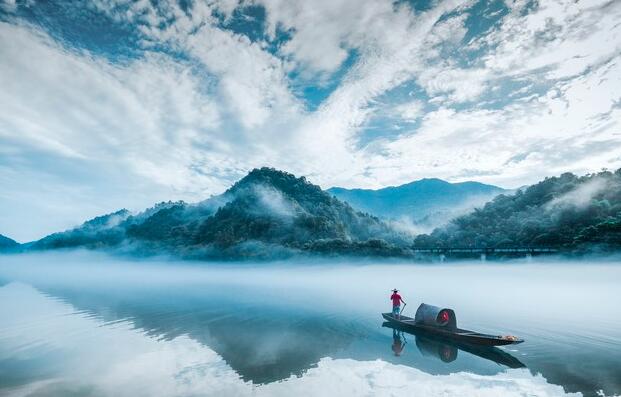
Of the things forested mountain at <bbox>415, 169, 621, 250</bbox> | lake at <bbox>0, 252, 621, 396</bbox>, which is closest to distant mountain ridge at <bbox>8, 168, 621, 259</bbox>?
forested mountain at <bbox>415, 169, 621, 250</bbox>

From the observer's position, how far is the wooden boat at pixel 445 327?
2198 centimetres

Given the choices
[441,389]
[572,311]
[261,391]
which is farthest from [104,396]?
Result: [572,311]

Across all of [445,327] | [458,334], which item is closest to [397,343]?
[445,327]

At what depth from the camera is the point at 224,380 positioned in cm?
1831

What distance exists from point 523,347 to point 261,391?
759 inches

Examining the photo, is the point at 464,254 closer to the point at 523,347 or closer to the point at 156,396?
the point at 523,347

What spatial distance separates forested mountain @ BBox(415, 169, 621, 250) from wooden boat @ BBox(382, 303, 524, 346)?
3305 inches

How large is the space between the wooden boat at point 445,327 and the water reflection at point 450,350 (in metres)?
0.39

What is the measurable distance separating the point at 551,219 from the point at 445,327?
92358 millimetres

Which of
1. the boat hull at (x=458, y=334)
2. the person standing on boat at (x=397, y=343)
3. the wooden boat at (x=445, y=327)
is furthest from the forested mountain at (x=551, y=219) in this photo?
the person standing on boat at (x=397, y=343)

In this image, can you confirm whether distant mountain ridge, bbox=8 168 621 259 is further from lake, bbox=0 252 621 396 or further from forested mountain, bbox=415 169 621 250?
lake, bbox=0 252 621 396

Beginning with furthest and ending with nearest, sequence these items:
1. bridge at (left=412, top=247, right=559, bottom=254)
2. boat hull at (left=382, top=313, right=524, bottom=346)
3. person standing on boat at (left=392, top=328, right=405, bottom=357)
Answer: bridge at (left=412, top=247, right=559, bottom=254)
person standing on boat at (left=392, top=328, right=405, bottom=357)
boat hull at (left=382, top=313, right=524, bottom=346)

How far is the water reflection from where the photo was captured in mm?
21000

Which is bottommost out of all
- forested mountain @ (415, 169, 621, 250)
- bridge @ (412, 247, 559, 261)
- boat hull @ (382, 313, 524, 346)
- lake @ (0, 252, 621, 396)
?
lake @ (0, 252, 621, 396)
